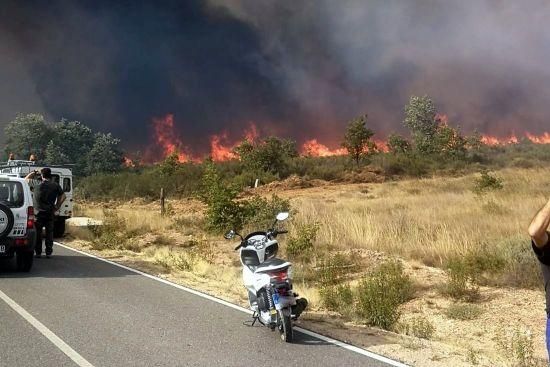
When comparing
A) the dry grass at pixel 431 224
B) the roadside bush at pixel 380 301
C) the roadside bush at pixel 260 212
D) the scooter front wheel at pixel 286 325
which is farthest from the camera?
the roadside bush at pixel 260 212

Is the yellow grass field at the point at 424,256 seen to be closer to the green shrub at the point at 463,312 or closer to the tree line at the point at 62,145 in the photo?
the green shrub at the point at 463,312

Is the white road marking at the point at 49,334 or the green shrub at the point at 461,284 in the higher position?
the green shrub at the point at 461,284

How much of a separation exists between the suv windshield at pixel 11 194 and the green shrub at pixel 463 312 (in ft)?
27.8

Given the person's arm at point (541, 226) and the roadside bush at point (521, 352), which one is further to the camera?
the roadside bush at point (521, 352)

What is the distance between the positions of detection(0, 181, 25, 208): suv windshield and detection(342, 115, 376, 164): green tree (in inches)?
1972

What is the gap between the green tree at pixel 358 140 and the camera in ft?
198

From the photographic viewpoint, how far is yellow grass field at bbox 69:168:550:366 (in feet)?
22.8

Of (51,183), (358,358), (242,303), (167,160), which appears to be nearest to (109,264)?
(51,183)

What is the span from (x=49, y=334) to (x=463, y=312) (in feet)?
20.0

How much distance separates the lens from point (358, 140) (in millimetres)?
60562

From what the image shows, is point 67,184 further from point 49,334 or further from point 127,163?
point 127,163

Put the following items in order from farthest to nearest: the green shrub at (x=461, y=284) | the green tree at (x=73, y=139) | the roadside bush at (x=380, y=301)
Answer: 1. the green tree at (x=73, y=139)
2. the green shrub at (x=461, y=284)
3. the roadside bush at (x=380, y=301)

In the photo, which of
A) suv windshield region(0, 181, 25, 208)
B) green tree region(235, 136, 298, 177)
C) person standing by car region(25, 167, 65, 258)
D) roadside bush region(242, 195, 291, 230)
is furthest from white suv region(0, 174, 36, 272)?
green tree region(235, 136, 298, 177)

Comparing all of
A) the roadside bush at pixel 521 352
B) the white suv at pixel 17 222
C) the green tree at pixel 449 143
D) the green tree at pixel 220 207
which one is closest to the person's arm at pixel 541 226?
the roadside bush at pixel 521 352
